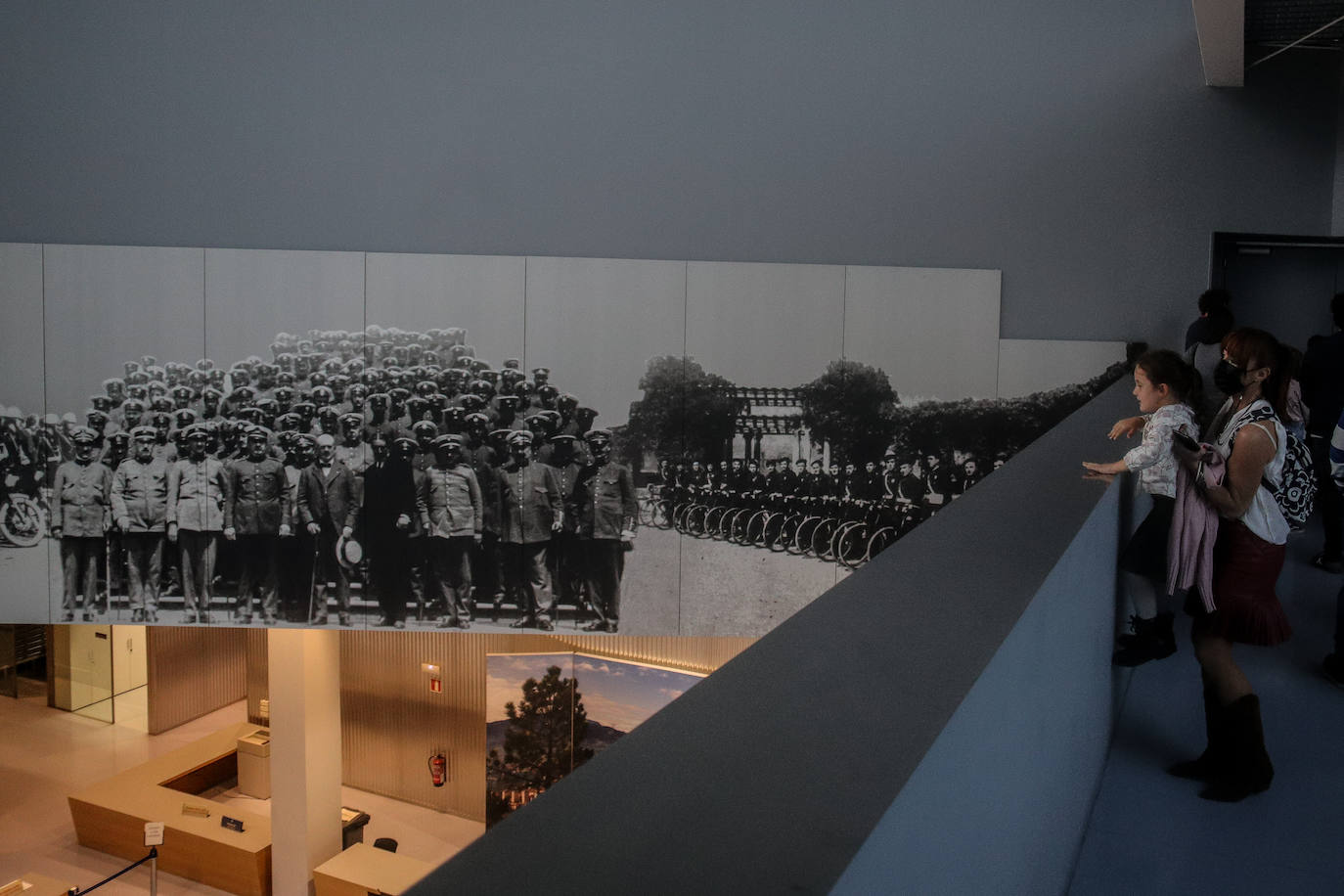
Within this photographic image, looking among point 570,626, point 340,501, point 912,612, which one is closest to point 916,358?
point 570,626

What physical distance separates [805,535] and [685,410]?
1.46 m

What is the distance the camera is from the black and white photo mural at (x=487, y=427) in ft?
26.2

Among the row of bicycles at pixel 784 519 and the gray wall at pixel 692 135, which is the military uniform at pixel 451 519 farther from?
the gray wall at pixel 692 135

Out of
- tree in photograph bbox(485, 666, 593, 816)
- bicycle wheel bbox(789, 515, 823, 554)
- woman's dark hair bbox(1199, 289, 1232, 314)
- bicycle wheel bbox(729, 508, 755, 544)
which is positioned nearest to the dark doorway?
woman's dark hair bbox(1199, 289, 1232, 314)

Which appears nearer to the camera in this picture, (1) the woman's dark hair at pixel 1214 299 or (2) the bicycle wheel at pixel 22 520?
(1) the woman's dark hair at pixel 1214 299

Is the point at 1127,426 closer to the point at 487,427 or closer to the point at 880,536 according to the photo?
the point at 880,536

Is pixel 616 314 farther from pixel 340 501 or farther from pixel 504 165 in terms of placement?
pixel 340 501

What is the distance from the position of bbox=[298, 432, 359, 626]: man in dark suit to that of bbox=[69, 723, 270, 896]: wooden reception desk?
338 cm

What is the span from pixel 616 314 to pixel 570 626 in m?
2.69

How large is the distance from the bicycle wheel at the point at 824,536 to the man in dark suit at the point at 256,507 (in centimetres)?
456

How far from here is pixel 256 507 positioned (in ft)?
27.6

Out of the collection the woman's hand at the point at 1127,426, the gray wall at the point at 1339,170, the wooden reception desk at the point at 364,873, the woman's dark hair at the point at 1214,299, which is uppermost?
the gray wall at the point at 1339,170

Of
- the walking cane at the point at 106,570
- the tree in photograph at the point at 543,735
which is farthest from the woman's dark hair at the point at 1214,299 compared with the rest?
the walking cane at the point at 106,570

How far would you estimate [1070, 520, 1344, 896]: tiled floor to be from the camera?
7.64ft
